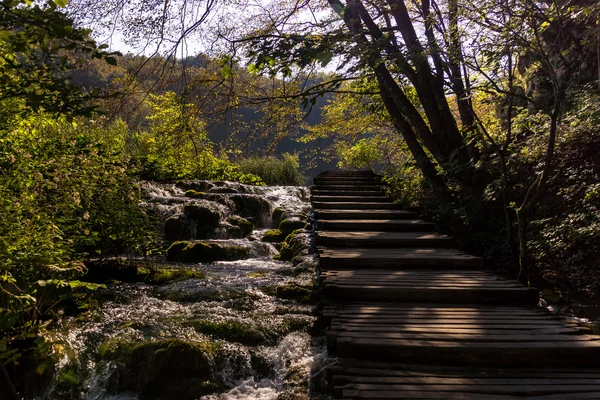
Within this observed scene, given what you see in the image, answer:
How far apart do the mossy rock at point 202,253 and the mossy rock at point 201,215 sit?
1.61 metres

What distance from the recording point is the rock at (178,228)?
8.99m

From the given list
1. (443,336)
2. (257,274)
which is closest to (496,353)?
(443,336)

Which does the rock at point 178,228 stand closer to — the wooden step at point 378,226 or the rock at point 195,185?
the rock at point 195,185

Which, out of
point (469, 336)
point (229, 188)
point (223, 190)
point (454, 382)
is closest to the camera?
point (454, 382)

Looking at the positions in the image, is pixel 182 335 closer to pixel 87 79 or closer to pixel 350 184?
pixel 350 184

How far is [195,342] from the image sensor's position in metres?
3.78

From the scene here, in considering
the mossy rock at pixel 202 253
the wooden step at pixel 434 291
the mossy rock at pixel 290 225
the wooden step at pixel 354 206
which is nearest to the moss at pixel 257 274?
the mossy rock at pixel 202 253

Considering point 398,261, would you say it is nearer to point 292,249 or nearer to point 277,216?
point 292,249

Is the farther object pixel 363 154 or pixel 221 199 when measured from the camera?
pixel 363 154

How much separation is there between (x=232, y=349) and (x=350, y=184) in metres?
7.04

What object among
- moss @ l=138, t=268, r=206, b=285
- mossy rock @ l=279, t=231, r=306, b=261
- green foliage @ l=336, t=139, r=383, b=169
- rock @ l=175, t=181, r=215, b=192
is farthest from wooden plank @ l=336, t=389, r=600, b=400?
green foliage @ l=336, t=139, r=383, b=169

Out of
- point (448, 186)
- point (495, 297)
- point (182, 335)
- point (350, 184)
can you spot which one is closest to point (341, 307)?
point (495, 297)

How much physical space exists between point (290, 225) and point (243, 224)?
1.29 meters

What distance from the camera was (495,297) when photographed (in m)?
3.30
